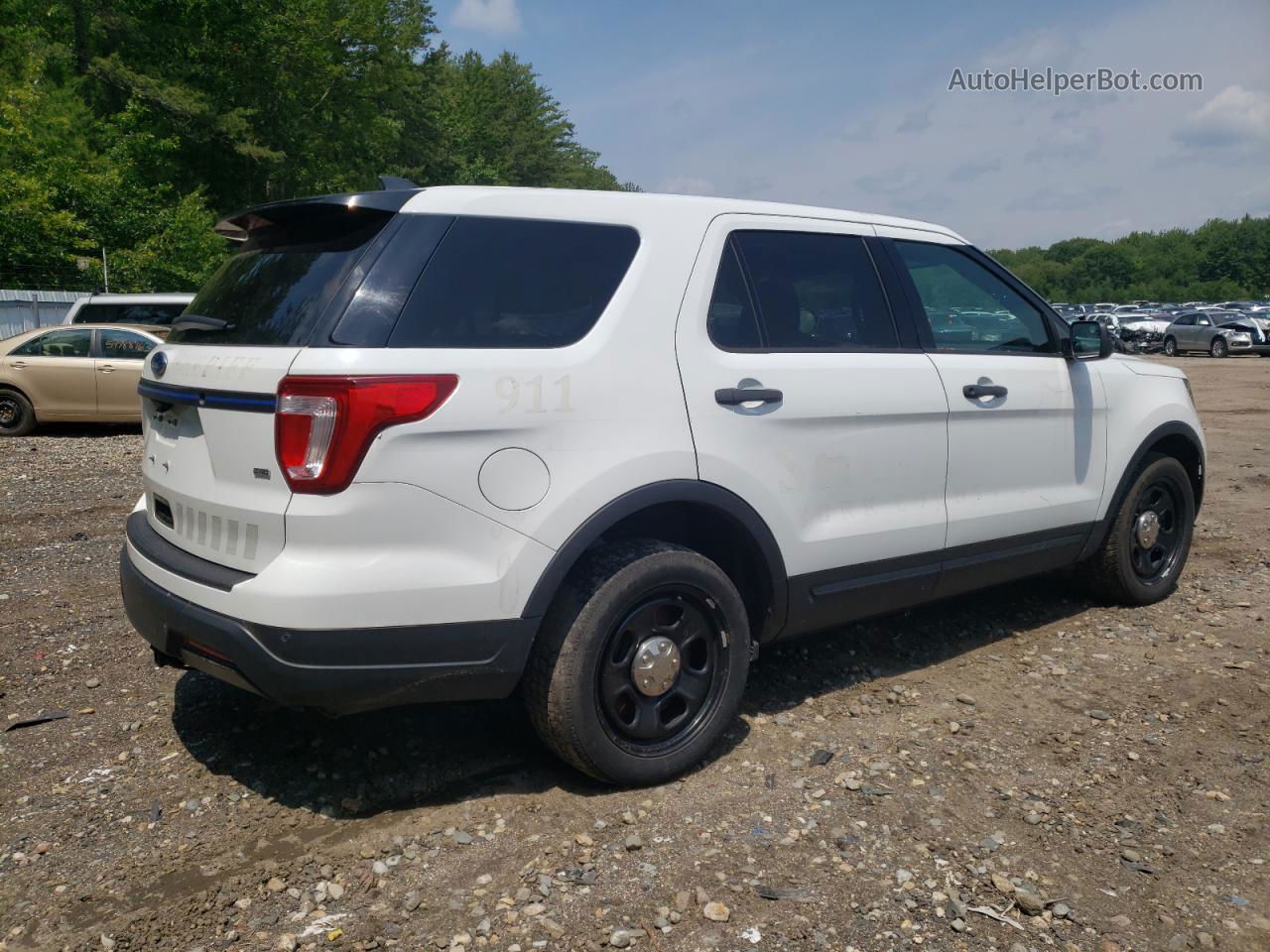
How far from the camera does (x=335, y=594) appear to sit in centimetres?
278

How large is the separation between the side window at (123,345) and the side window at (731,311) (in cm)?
1135

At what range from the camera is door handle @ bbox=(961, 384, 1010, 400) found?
4.26 meters

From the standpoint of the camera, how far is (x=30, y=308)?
21.3 meters

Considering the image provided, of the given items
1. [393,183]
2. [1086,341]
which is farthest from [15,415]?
[1086,341]

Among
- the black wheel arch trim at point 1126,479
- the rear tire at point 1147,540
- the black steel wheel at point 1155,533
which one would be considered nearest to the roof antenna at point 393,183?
the black wheel arch trim at point 1126,479

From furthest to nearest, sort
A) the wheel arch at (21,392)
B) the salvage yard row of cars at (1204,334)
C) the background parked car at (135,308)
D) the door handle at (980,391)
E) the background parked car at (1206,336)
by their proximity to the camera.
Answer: the background parked car at (1206,336)
the salvage yard row of cars at (1204,334)
the background parked car at (135,308)
the wheel arch at (21,392)
the door handle at (980,391)

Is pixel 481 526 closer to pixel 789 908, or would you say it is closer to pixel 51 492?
pixel 789 908

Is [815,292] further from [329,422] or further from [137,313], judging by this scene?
[137,313]

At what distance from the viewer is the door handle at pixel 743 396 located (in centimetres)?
347

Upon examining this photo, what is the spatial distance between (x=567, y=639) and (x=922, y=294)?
223 cm

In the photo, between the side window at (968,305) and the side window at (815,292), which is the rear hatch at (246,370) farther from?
the side window at (968,305)

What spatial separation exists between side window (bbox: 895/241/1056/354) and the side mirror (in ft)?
0.33

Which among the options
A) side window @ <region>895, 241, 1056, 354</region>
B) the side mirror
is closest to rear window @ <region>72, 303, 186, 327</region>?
side window @ <region>895, 241, 1056, 354</region>

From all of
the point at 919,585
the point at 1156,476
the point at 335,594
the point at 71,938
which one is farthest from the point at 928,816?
the point at 1156,476
